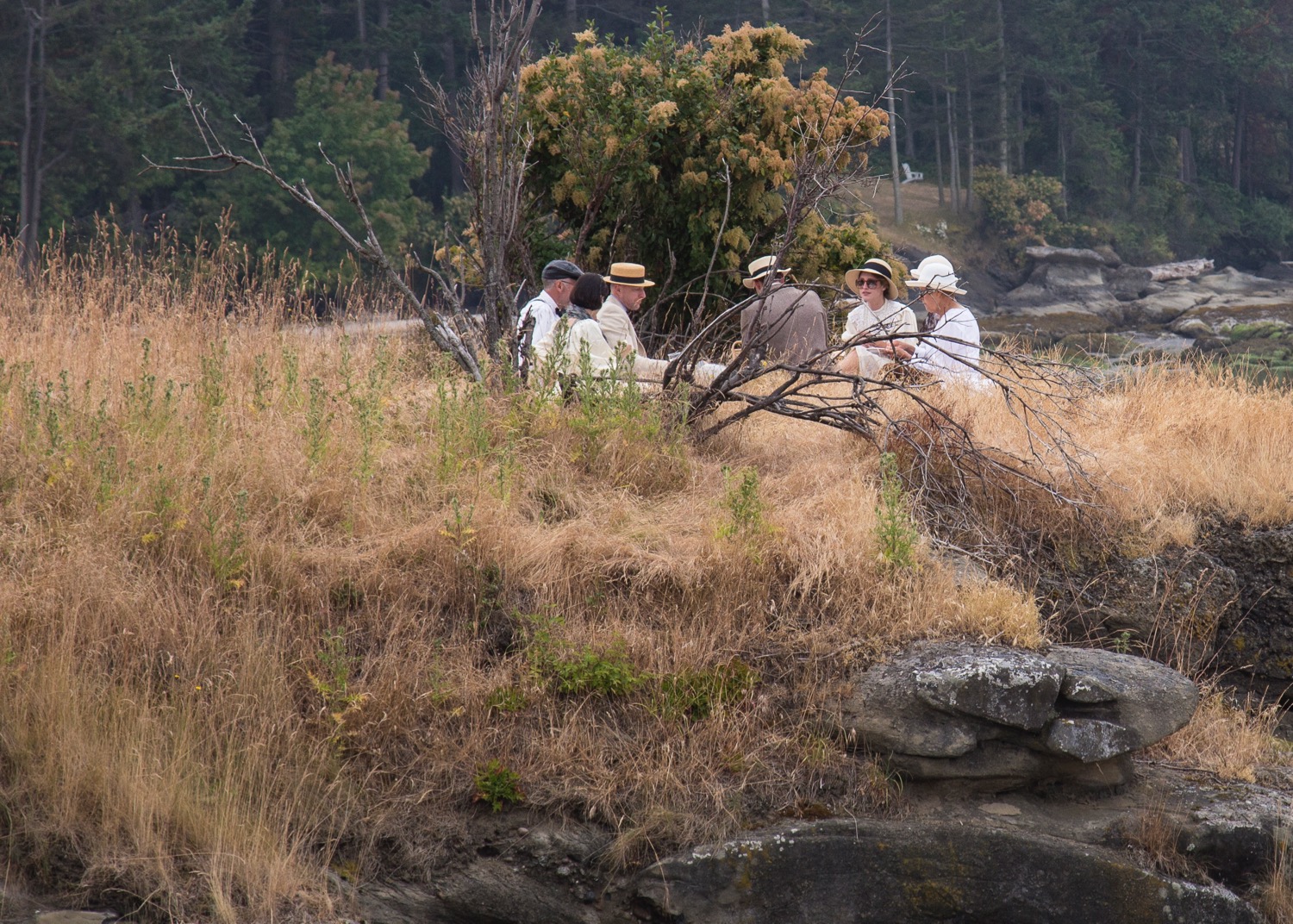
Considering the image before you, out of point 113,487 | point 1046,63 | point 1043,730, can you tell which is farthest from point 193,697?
point 1046,63

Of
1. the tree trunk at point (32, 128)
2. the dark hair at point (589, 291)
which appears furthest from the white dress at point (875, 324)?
the tree trunk at point (32, 128)

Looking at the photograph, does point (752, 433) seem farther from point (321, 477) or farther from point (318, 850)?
point (318, 850)

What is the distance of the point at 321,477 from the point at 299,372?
5.91ft

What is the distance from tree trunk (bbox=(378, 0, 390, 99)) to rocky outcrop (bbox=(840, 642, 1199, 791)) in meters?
29.3

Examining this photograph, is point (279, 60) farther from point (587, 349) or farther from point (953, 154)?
point (587, 349)

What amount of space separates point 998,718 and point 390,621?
2530mm

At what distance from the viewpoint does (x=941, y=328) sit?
747cm

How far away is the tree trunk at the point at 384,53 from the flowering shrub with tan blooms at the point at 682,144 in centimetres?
2333

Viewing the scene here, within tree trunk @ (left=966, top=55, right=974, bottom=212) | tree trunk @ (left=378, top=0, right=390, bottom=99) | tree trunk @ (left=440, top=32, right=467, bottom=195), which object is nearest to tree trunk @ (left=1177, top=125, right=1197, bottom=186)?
tree trunk @ (left=966, top=55, right=974, bottom=212)

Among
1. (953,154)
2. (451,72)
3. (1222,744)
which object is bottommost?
(1222,744)

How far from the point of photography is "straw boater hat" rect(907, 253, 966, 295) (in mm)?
7796

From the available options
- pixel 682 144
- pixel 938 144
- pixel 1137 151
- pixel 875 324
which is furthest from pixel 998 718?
pixel 1137 151

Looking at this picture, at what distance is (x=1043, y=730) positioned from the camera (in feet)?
16.5

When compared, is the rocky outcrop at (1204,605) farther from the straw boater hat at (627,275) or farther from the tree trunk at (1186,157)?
the tree trunk at (1186,157)
